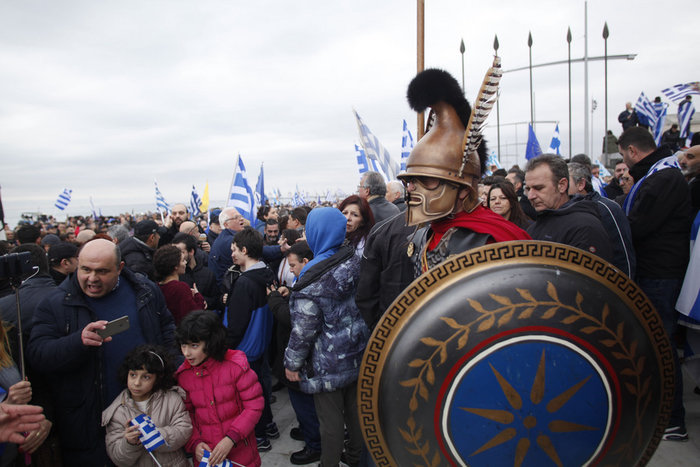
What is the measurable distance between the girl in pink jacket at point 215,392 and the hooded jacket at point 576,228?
2452 mm

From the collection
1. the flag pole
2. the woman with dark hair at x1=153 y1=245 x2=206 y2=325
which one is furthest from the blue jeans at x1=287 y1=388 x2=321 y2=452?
the flag pole

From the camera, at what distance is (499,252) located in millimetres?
1262

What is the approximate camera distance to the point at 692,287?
3.23 m

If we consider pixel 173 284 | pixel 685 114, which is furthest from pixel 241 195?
pixel 685 114

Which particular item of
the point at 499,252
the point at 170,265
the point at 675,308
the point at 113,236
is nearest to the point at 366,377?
the point at 499,252

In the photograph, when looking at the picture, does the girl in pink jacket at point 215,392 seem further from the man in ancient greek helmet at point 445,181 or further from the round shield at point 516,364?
the round shield at point 516,364

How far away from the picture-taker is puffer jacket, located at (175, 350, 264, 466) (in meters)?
2.77

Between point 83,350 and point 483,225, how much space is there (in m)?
2.43

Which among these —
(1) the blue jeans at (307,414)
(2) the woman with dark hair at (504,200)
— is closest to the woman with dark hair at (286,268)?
(1) the blue jeans at (307,414)

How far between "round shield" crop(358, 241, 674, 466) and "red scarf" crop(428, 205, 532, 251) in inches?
18.1

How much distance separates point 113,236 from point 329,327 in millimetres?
4285

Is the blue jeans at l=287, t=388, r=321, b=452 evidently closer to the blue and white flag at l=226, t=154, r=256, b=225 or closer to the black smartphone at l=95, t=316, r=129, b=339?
the black smartphone at l=95, t=316, r=129, b=339

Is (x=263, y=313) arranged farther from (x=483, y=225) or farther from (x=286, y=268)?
(x=483, y=225)

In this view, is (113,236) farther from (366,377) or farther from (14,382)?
(366,377)
